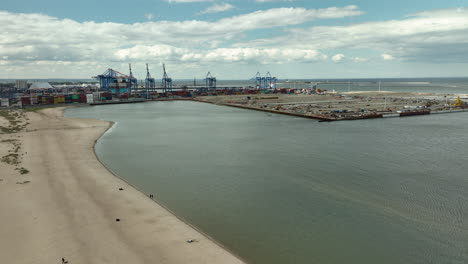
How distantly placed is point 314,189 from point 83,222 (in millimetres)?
12429

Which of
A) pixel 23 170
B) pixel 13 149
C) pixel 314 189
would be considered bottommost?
pixel 314 189

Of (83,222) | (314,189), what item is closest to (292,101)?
(314,189)

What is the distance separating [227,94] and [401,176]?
9613 centimetres

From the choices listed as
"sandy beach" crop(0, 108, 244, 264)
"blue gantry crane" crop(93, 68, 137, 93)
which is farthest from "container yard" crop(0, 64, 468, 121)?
"sandy beach" crop(0, 108, 244, 264)

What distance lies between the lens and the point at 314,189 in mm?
18359

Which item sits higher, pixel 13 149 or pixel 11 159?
pixel 13 149

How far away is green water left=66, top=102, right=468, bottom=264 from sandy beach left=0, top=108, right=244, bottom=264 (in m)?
1.39

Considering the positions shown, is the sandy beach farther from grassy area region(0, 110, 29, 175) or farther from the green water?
the green water

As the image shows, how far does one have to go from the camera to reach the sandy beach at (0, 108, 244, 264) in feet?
36.9

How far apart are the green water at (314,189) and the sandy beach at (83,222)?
1.39 m

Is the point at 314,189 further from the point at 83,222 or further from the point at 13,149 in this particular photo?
the point at 13,149

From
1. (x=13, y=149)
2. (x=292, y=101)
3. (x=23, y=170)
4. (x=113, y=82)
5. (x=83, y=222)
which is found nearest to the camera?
(x=83, y=222)

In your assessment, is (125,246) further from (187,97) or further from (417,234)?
(187,97)

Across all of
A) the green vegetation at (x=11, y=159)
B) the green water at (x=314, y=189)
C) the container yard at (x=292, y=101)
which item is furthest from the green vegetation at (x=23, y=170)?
the container yard at (x=292, y=101)
